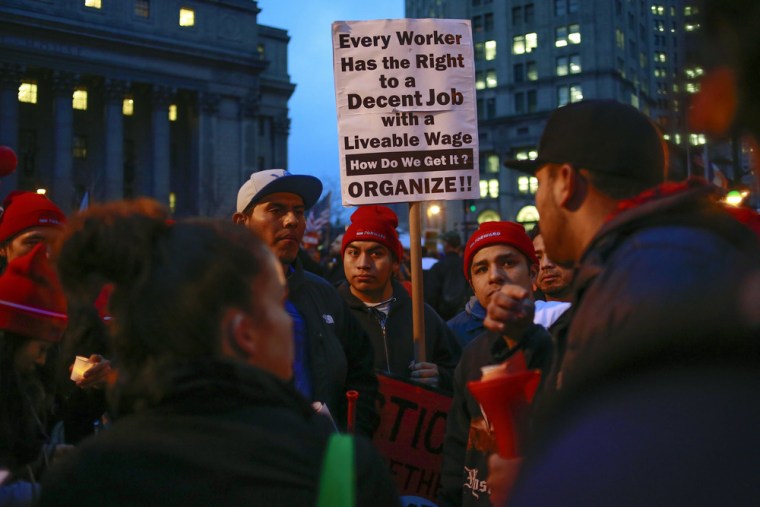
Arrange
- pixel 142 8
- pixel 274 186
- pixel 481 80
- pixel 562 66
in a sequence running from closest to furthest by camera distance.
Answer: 1. pixel 274 186
2. pixel 142 8
3. pixel 562 66
4. pixel 481 80

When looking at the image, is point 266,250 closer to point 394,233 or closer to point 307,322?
point 307,322

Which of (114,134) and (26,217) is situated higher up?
(114,134)

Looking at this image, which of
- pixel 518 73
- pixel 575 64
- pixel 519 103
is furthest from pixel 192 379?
pixel 519 103

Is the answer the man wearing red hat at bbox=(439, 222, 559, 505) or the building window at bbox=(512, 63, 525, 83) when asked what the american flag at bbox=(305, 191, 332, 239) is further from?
the building window at bbox=(512, 63, 525, 83)

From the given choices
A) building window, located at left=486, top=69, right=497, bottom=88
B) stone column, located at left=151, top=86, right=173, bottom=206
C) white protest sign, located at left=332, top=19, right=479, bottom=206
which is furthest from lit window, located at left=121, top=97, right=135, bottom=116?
white protest sign, located at left=332, top=19, right=479, bottom=206

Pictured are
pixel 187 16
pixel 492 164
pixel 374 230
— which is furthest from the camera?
pixel 492 164

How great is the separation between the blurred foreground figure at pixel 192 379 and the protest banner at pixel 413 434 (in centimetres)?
244

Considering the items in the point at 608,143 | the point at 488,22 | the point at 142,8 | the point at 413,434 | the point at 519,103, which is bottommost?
the point at 413,434

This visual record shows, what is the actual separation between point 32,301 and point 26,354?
0.78 ft

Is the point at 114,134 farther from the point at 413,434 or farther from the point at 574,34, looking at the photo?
the point at 413,434

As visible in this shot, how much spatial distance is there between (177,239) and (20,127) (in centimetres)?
Result: 5752

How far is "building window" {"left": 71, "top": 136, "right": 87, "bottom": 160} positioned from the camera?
55.5m

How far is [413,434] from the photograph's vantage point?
4242mm

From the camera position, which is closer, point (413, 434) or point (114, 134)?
point (413, 434)
